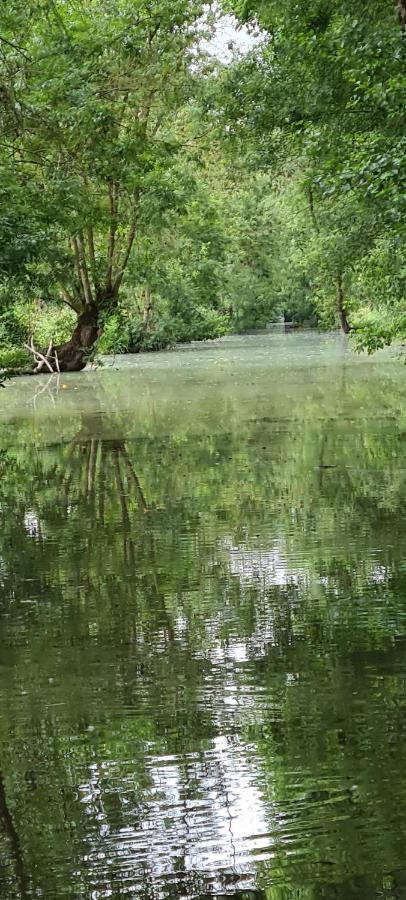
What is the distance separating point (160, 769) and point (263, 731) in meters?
0.53

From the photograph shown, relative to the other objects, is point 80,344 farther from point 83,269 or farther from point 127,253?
point 127,253

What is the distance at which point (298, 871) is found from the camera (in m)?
3.21

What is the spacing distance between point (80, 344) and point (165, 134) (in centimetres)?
677

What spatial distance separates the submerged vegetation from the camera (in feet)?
42.0

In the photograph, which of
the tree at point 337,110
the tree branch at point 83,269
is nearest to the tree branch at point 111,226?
the tree branch at point 83,269

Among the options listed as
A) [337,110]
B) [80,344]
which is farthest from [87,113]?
[80,344]

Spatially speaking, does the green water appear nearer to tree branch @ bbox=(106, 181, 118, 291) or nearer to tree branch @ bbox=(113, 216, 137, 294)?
tree branch @ bbox=(106, 181, 118, 291)

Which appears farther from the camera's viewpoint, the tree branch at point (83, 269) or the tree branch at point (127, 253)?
the tree branch at point (83, 269)

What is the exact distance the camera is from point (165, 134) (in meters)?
26.0

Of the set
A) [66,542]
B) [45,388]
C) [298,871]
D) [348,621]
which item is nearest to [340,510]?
[66,542]

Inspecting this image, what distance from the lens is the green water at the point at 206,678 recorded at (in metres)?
3.38

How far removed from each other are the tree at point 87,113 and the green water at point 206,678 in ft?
17.5

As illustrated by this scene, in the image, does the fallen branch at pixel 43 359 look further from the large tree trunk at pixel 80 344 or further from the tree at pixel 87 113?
the tree at pixel 87 113

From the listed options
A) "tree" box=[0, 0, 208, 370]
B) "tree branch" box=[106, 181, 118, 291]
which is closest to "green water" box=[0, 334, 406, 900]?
"tree" box=[0, 0, 208, 370]
